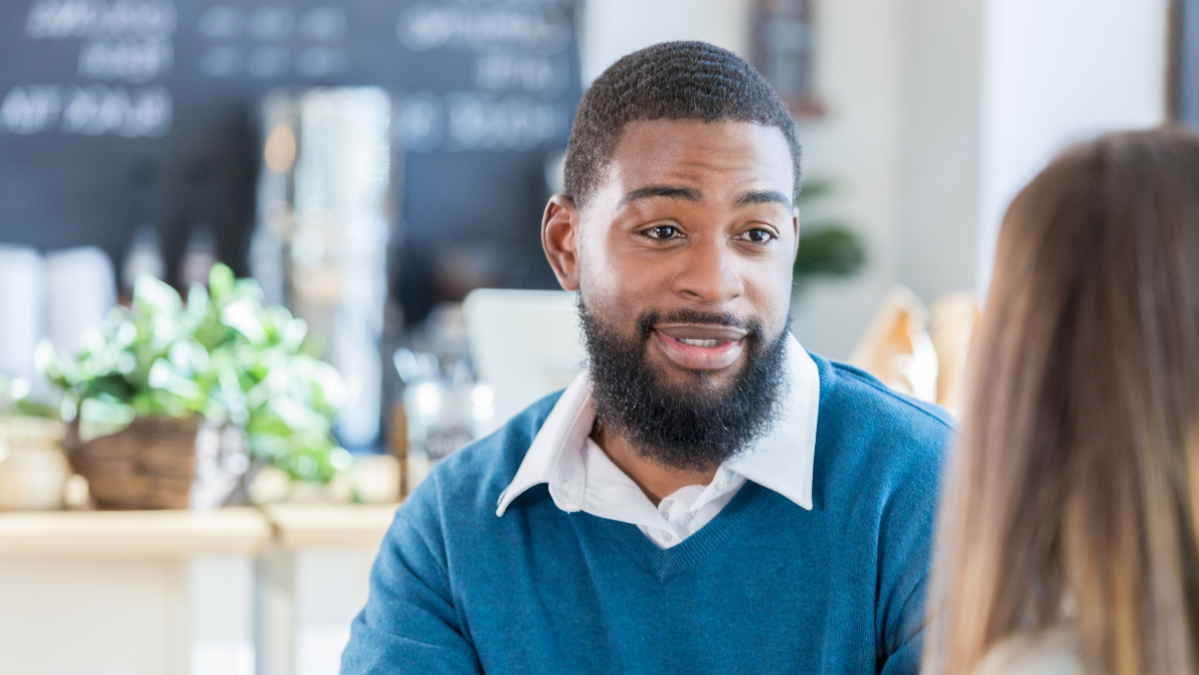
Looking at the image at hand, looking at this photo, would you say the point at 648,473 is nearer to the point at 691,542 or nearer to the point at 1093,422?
the point at 691,542

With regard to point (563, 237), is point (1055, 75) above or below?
above

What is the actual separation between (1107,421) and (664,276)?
1.57 ft

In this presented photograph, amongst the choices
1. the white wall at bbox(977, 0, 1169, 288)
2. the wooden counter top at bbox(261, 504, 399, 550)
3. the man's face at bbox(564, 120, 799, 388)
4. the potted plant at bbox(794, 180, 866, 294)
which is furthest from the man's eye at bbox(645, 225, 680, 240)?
the potted plant at bbox(794, 180, 866, 294)

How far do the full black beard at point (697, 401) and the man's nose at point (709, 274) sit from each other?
16 millimetres

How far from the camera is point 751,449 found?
0.98 metres

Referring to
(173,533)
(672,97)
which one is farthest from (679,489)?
(173,533)

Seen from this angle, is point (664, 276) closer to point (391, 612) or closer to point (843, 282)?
point (391, 612)

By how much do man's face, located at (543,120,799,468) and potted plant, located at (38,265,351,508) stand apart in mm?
809

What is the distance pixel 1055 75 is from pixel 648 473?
7.72ft

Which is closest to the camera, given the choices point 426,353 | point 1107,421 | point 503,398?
point 1107,421

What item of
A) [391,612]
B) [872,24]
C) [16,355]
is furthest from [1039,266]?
[872,24]

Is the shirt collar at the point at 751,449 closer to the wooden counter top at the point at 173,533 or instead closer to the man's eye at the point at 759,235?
the man's eye at the point at 759,235

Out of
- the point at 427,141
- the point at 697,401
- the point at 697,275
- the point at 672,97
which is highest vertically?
the point at 427,141

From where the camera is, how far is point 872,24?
370 centimetres
